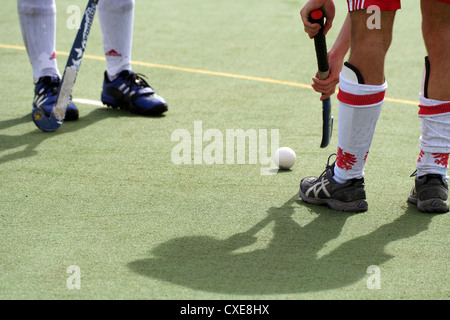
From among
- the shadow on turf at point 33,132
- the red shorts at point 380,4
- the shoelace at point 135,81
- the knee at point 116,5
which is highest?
the red shorts at point 380,4

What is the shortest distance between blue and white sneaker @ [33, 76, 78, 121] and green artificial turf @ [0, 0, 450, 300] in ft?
0.23

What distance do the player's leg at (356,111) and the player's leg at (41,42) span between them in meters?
1.76

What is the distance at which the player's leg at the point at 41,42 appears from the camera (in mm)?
3941

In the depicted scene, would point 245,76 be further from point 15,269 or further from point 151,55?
point 15,269

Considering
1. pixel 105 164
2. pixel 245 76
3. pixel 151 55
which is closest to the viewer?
pixel 105 164

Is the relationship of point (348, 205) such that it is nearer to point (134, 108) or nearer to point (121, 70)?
point (134, 108)

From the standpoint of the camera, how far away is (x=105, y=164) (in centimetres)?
329

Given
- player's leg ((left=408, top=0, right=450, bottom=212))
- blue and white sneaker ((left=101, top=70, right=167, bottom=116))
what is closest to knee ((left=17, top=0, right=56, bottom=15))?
blue and white sneaker ((left=101, top=70, right=167, bottom=116))

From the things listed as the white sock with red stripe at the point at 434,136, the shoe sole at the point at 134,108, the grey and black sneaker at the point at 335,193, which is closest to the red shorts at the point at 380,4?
the white sock with red stripe at the point at 434,136

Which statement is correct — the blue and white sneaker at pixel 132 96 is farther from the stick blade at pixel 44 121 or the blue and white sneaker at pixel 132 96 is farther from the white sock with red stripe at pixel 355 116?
the white sock with red stripe at pixel 355 116

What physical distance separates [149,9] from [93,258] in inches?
211

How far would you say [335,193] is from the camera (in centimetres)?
279

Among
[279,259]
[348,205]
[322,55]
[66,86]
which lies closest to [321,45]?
[322,55]
